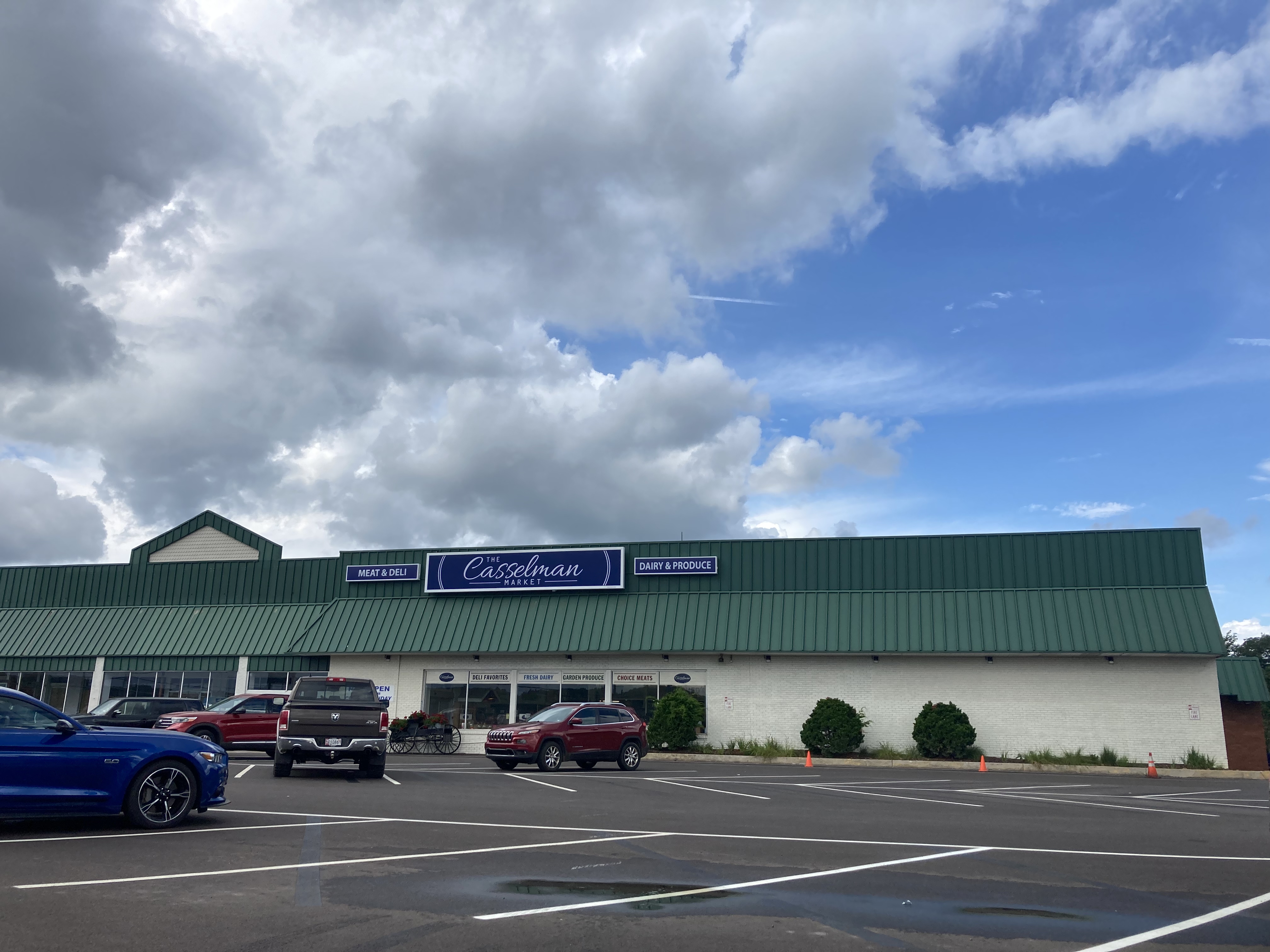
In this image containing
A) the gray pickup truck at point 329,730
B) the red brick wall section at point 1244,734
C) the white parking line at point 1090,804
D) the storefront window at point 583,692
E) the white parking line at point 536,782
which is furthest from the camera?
the storefront window at point 583,692

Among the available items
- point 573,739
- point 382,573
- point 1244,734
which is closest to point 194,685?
point 382,573

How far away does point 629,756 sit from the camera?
82.4ft

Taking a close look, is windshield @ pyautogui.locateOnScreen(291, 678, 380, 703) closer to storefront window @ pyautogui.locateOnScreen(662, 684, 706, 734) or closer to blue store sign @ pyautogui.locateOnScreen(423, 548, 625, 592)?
storefront window @ pyautogui.locateOnScreen(662, 684, 706, 734)

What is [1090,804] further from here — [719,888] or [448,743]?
[448,743]

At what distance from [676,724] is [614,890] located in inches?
919

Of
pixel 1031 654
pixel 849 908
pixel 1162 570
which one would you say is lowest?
pixel 849 908

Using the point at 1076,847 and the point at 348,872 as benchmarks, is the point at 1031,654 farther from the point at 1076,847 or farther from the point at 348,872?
the point at 348,872

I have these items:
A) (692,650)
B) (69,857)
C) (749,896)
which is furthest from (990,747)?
(69,857)

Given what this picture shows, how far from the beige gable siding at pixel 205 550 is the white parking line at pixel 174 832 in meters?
29.4

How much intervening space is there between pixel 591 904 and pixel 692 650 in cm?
2489

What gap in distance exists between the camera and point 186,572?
3928 centimetres

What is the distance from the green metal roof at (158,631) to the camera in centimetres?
3656

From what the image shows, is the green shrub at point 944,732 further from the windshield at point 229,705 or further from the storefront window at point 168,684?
the storefront window at point 168,684

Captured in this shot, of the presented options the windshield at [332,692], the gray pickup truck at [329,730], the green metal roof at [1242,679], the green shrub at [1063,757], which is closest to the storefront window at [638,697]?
the green shrub at [1063,757]
